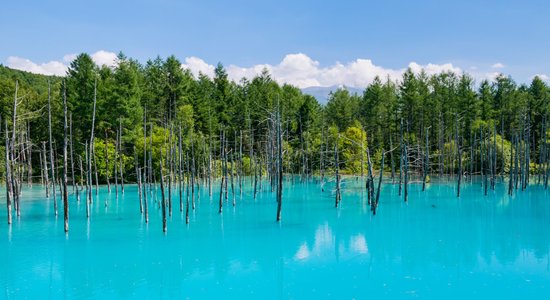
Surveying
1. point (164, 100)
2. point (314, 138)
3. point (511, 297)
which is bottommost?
point (511, 297)

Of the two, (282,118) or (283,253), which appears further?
(282,118)

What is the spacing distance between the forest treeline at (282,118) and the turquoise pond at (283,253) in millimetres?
15750

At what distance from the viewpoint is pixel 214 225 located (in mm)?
26484

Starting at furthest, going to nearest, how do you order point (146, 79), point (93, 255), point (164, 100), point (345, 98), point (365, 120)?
point (345, 98) < point (365, 120) < point (146, 79) < point (164, 100) < point (93, 255)

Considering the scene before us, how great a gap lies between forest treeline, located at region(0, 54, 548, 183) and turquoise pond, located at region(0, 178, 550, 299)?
15.8 m

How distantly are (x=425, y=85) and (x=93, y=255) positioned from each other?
59.1m

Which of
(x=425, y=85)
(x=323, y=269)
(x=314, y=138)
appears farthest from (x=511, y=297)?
(x=425, y=85)

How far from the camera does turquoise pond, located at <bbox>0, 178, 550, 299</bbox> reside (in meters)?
14.9

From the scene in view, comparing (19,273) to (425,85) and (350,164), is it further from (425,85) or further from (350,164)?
(425,85)

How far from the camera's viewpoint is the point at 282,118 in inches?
2126

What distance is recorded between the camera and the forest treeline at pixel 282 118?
160ft

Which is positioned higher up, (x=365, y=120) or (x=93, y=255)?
(x=365, y=120)

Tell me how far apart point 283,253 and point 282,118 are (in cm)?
3508

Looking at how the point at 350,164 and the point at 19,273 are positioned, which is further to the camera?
the point at 350,164
